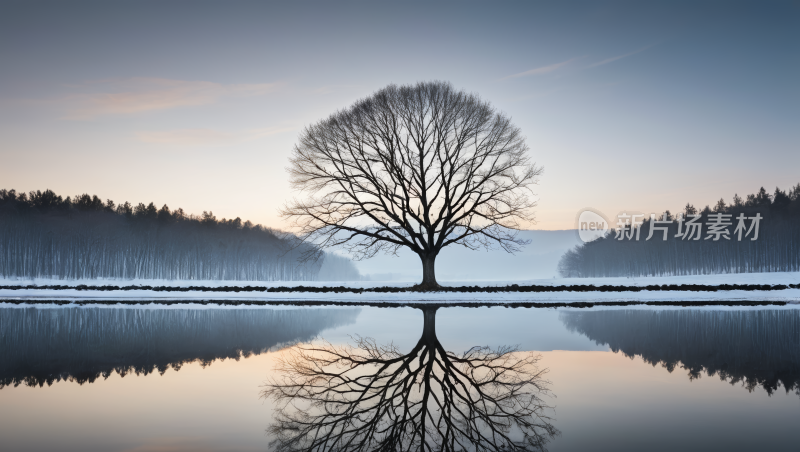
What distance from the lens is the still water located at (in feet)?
15.9

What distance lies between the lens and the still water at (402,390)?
190 inches

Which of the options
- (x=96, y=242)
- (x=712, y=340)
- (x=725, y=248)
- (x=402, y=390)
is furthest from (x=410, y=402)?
(x=725, y=248)

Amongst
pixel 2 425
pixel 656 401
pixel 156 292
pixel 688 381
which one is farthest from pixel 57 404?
pixel 156 292

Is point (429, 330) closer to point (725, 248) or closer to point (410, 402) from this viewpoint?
point (410, 402)

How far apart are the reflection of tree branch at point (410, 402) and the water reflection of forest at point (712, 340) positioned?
2.94m

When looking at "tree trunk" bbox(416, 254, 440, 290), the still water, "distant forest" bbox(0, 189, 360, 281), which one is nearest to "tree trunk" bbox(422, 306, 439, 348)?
the still water

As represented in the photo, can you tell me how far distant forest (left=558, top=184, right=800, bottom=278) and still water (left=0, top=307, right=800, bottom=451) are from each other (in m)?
68.4

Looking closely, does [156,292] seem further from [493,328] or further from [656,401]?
[656,401]

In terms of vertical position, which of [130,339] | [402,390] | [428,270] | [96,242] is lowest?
[130,339]

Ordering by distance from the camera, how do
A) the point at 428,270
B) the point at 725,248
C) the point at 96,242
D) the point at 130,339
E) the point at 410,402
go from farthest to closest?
the point at 725,248 → the point at 96,242 → the point at 428,270 → the point at 130,339 → the point at 410,402

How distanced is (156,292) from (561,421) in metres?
34.0

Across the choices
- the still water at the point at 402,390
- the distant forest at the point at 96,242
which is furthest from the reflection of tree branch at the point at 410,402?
the distant forest at the point at 96,242

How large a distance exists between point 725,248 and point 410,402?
96.3 meters

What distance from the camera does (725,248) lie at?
277 ft
